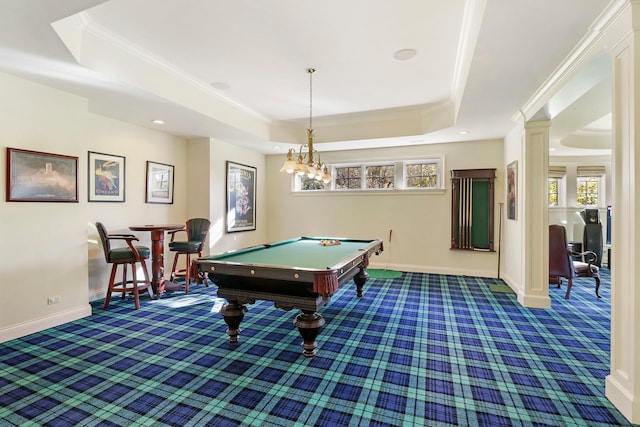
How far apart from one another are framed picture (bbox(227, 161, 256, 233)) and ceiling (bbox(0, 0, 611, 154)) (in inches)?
53.9

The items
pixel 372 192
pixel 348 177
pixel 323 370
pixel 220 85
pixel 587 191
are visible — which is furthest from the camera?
pixel 587 191

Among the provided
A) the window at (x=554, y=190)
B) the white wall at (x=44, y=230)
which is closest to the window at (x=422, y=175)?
the window at (x=554, y=190)

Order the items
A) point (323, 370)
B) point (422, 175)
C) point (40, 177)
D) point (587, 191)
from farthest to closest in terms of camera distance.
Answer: point (587, 191), point (422, 175), point (40, 177), point (323, 370)

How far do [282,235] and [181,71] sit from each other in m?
4.26

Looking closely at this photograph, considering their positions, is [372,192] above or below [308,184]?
below

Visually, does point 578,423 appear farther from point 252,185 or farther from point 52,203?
point 252,185

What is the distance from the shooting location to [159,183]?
17.6 feet

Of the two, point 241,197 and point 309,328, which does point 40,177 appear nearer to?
point 309,328

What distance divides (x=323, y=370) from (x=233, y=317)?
1030mm

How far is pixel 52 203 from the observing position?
3.50 m

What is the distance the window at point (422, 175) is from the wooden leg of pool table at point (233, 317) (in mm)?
4607

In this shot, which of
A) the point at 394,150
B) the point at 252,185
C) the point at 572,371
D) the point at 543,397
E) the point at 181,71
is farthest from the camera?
the point at 252,185

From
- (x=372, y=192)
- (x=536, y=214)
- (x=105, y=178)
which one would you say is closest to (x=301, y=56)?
(x=105, y=178)

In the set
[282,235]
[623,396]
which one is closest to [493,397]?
[623,396]
